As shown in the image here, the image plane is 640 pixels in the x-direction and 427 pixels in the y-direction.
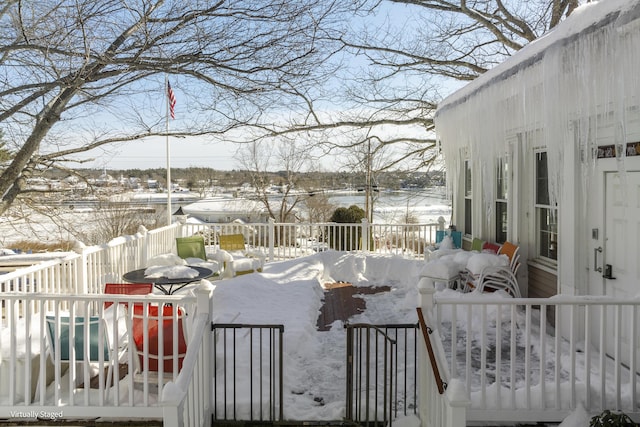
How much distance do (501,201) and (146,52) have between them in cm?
520

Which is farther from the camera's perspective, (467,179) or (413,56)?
(413,56)

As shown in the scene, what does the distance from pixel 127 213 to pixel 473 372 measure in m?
18.5

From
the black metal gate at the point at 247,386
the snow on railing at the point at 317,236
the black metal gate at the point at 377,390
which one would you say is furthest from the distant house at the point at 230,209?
the black metal gate at the point at 377,390

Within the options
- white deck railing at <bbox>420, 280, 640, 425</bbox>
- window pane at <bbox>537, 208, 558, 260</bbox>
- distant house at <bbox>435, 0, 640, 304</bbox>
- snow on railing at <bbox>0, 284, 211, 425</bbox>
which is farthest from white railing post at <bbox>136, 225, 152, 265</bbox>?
window pane at <bbox>537, 208, 558, 260</bbox>

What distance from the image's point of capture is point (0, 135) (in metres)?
6.91

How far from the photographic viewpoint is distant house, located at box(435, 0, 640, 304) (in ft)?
9.72

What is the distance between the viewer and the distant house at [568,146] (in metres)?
2.96

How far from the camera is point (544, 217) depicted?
5.35 m

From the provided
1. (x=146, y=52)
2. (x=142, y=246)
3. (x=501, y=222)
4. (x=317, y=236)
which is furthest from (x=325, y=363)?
(x=317, y=236)

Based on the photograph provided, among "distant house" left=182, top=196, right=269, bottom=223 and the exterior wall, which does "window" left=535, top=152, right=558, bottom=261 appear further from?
"distant house" left=182, top=196, right=269, bottom=223

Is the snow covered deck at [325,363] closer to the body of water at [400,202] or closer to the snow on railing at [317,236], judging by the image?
the snow on railing at [317,236]

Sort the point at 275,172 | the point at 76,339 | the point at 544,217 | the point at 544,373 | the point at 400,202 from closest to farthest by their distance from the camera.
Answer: the point at 544,373, the point at 76,339, the point at 544,217, the point at 275,172, the point at 400,202

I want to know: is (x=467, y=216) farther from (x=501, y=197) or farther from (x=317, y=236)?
(x=317, y=236)

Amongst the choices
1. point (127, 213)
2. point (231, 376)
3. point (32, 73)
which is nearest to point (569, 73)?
point (231, 376)
